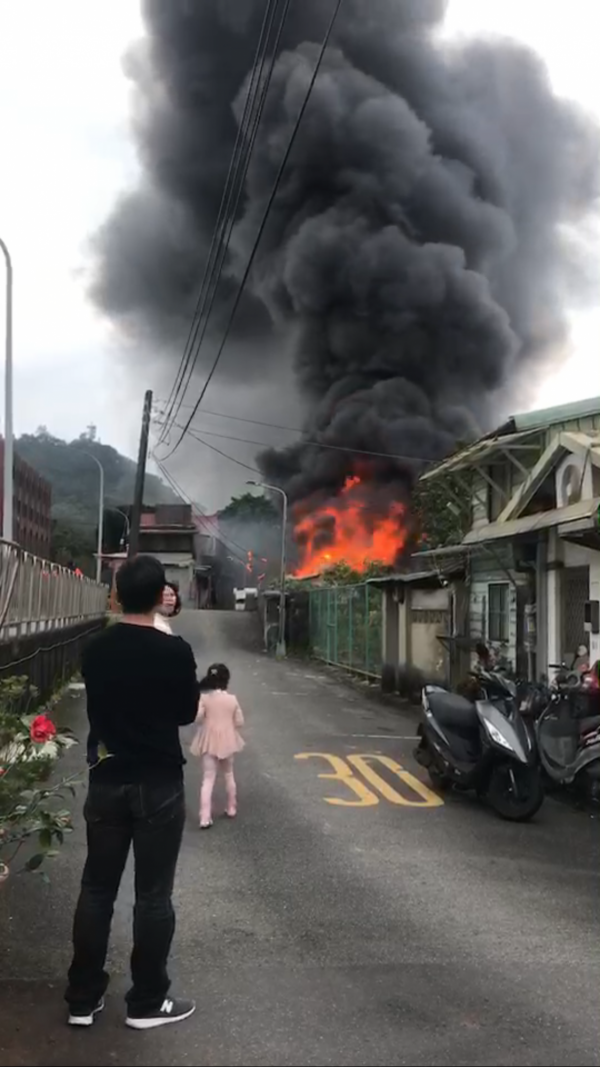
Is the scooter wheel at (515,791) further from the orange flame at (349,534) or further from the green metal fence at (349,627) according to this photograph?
the orange flame at (349,534)

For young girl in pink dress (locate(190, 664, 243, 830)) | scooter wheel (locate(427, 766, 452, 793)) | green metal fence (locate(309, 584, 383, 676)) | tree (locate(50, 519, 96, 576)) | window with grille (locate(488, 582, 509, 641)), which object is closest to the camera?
young girl in pink dress (locate(190, 664, 243, 830))

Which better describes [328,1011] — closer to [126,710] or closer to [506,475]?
[126,710]

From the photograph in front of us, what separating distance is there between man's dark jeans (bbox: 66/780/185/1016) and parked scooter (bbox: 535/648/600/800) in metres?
4.23

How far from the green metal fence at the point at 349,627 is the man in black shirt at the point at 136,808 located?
14529 millimetres

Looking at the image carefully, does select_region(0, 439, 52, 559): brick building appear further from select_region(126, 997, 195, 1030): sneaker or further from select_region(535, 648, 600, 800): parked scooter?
select_region(126, 997, 195, 1030): sneaker

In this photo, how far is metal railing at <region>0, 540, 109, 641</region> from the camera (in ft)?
25.9

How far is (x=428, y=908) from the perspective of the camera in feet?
13.9

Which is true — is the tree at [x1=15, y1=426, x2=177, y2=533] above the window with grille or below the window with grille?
above

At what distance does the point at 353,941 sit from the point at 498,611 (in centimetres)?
891

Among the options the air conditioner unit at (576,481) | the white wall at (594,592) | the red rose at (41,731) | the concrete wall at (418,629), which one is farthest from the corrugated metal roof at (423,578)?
the red rose at (41,731)

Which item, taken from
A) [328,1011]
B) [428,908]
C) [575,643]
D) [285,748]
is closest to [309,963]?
[328,1011]

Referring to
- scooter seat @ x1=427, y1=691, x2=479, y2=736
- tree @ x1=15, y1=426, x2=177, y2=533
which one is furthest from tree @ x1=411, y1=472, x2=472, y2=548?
tree @ x1=15, y1=426, x2=177, y2=533

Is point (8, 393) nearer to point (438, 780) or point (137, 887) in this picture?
point (438, 780)

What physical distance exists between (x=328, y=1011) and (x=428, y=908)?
4.39ft
